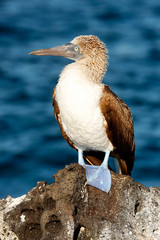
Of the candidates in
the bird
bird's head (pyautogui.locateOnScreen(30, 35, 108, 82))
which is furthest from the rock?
bird's head (pyautogui.locateOnScreen(30, 35, 108, 82))

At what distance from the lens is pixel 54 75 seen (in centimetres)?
2238

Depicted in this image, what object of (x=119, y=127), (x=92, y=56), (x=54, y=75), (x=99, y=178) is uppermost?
(x=54, y=75)

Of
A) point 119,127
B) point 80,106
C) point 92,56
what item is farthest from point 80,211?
point 92,56

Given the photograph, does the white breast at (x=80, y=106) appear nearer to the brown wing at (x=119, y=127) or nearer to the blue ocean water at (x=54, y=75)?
the brown wing at (x=119, y=127)

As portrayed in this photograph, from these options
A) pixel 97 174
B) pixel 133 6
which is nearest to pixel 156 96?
→ pixel 133 6

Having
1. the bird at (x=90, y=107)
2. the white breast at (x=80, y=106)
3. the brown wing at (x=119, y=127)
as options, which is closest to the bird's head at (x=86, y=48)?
the bird at (x=90, y=107)

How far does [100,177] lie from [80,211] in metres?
0.60

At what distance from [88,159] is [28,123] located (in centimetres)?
1184

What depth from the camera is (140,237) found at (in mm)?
6828

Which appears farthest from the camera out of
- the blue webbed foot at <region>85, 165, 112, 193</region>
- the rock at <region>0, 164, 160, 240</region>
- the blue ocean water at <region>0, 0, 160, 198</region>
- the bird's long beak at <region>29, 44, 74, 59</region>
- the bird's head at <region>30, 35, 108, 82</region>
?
the blue ocean water at <region>0, 0, 160, 198</region>

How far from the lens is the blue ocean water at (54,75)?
19047mm

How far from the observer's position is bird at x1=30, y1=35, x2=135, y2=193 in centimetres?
791

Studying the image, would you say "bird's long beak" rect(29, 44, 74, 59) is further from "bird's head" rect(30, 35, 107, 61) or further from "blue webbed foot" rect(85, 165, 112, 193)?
"blue webbed foot" rect(85, 165, 112, 193)

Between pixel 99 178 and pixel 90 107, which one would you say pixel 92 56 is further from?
pixel 99 178
